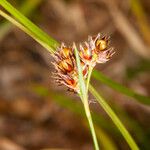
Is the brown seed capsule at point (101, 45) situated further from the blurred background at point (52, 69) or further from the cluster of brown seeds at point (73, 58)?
the blurred background at point (52, 69)

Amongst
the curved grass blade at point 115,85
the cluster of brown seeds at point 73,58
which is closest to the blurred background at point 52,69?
the curved grass blade at point 115,85

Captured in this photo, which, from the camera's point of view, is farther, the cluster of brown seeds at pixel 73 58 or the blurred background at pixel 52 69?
the blurred background at pixel 52 69

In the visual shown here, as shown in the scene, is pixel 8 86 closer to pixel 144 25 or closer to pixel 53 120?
pixel 53 120

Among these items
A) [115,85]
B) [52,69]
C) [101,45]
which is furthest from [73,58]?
[52,69]

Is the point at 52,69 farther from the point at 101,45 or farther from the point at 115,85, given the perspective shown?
the point at 101,45

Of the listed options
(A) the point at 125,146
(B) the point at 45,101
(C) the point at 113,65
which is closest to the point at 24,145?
(B) the point at 45,101

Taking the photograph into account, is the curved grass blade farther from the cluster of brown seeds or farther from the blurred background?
the blurred background
